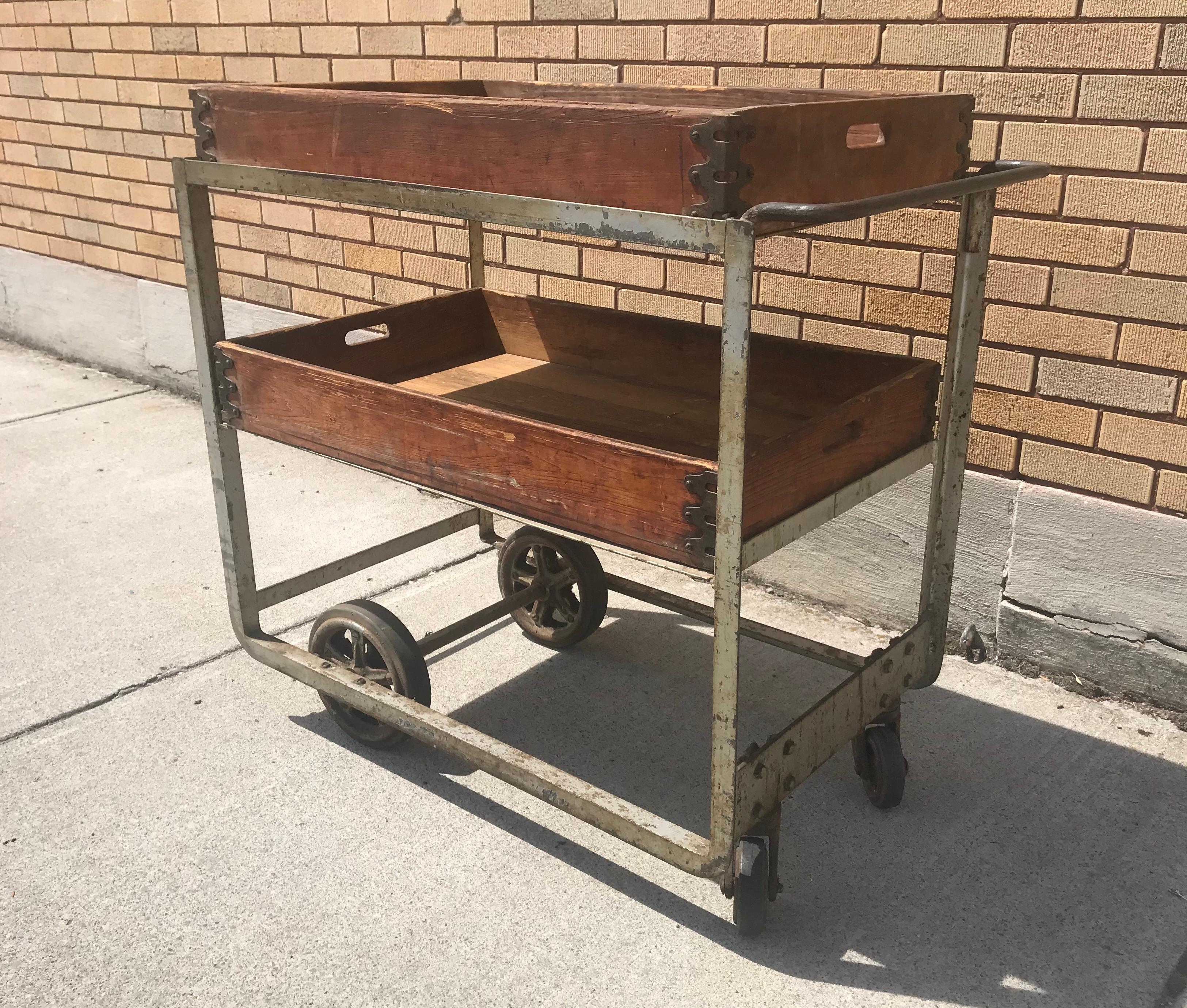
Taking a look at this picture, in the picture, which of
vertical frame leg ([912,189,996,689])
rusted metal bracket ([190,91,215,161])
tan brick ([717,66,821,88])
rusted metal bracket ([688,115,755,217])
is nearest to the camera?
rusted metal bracket ([688,115,755,217])

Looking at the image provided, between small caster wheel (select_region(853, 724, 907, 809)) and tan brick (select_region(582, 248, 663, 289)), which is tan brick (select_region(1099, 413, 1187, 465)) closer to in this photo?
small caster wheel (select_region(853, 724, 907, 809))

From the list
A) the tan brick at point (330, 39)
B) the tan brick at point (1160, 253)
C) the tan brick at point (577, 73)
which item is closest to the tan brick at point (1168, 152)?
the tan brick at point (1160, 253)

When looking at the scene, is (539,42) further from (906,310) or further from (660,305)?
(906,310)

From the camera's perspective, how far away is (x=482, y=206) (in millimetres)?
2162

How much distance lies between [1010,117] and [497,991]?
7.27 feet

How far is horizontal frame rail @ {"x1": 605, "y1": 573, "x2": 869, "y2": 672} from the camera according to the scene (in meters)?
2.80

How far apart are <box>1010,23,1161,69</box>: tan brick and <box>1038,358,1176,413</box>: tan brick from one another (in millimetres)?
670

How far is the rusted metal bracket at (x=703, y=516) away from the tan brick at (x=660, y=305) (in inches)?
64.5

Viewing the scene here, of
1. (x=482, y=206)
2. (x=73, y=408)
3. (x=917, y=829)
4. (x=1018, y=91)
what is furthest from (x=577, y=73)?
(x=73, y=408)

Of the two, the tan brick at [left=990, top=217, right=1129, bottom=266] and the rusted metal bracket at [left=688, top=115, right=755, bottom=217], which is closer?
the rusted metal bracket at [left=688, top=115, right=755, bottom=217]

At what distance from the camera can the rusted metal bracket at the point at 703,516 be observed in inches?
78.4

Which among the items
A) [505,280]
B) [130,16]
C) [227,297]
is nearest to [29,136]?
[130,16]

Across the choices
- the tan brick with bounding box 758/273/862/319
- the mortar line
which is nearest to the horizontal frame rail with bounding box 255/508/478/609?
the tan brick with bounding box 758/273/862/319

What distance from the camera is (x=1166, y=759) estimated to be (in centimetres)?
281
